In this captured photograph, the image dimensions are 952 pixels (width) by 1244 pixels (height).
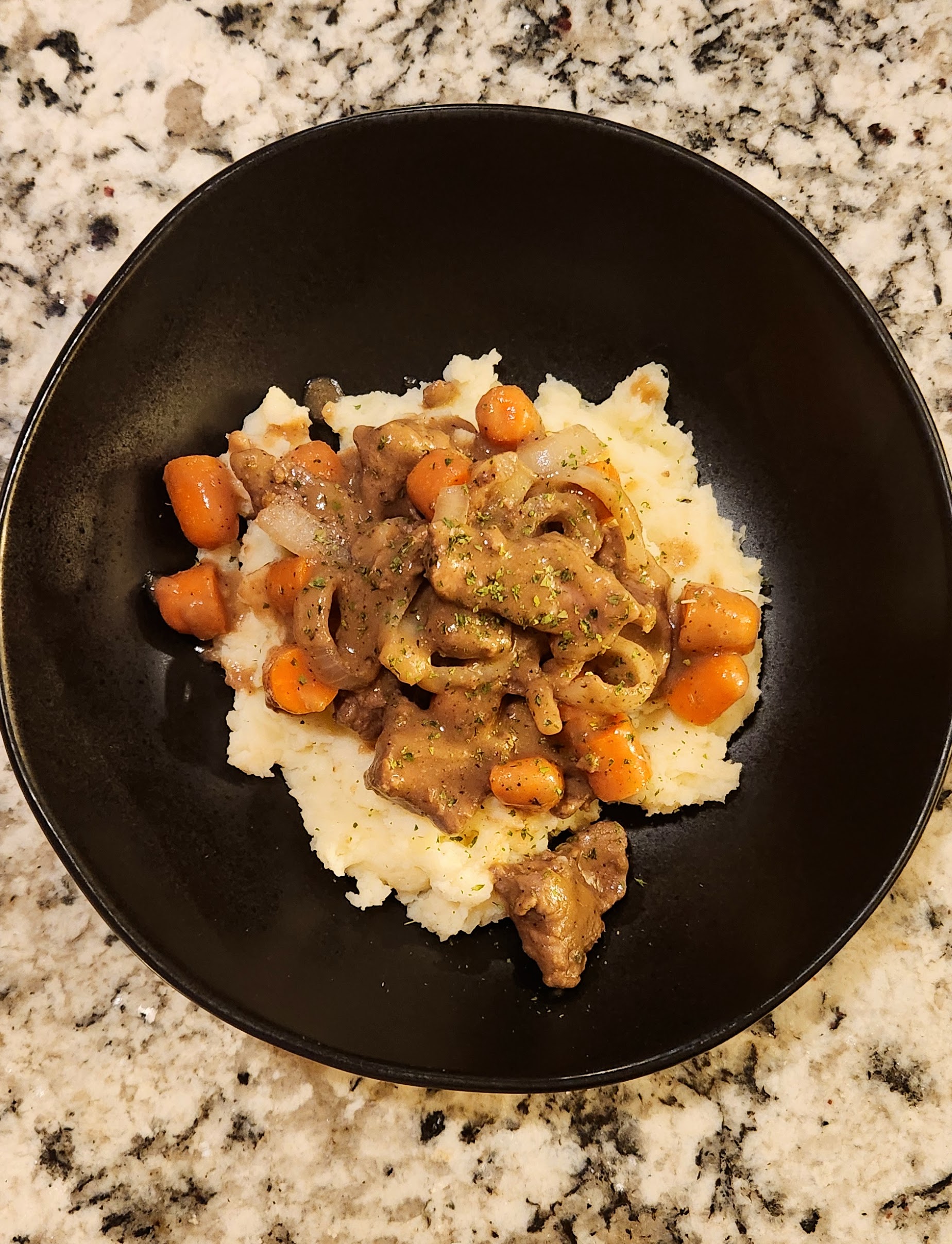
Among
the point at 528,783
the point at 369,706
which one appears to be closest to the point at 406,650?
the point at 369,706

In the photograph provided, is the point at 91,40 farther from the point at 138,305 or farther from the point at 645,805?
the point at 645,805

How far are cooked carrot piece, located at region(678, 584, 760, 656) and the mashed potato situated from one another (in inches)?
7.1

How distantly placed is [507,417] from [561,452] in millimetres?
273

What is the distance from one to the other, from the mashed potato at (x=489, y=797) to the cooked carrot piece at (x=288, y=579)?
17 centimetres

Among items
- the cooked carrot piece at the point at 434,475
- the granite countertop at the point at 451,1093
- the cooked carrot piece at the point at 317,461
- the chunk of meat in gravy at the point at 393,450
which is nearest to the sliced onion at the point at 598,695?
the cooked carrot piece at the point at 434,475

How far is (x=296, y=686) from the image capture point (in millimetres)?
3566

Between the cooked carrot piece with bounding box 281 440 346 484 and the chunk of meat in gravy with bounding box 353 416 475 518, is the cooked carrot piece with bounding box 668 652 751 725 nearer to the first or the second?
the chunk of meat in gravy with bounding box 353 416 475 518

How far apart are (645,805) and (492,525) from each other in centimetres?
129

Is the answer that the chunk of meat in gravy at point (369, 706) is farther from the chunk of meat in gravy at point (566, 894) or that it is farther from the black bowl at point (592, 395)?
the chunk of meat in gravy at point (566, 894)

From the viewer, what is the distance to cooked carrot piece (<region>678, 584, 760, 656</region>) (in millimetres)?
3553

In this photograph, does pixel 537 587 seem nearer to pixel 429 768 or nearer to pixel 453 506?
pixel 453 506

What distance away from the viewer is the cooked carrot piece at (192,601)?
365 centimetres

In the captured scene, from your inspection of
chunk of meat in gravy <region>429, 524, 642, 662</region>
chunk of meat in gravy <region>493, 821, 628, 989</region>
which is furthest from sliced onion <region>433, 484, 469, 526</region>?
chunk of meat in gravy <region>493, 821, 628, 989</region>

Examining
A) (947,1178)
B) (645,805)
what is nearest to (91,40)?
(645,805)
